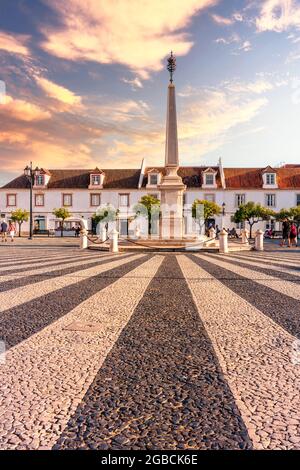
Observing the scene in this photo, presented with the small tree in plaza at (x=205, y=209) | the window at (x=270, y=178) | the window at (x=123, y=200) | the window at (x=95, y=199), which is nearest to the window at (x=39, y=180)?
the window at (x=95, y=199)

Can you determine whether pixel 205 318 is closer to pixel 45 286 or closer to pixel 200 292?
pixel 200 292

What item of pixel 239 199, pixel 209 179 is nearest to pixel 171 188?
pixel 209 179

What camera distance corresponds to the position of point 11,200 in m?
55.0

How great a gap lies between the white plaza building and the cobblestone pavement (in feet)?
150

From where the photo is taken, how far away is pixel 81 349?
3.09m

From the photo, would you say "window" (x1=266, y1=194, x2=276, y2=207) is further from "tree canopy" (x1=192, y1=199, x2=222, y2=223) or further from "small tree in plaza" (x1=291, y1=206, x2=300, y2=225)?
"tree canopy" (x1=192, y1=199, x2=222, y2=223)

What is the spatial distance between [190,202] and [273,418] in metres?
51.1

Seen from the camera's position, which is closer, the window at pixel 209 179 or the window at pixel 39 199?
the window at pixel 209 179

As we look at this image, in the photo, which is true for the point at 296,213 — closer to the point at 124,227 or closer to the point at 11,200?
the point at 124,227

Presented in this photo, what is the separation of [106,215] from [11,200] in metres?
15.3

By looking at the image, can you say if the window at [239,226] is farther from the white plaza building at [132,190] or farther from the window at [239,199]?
the window at [239,199]

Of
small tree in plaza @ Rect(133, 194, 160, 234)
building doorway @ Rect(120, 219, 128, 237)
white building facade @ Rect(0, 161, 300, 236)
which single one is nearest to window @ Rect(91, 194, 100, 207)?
white building facade @ Rect(0, 161, 300, 236)

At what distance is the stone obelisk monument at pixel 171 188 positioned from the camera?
75.2 ft

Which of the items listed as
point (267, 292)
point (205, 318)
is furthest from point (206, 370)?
point (267, 292)
